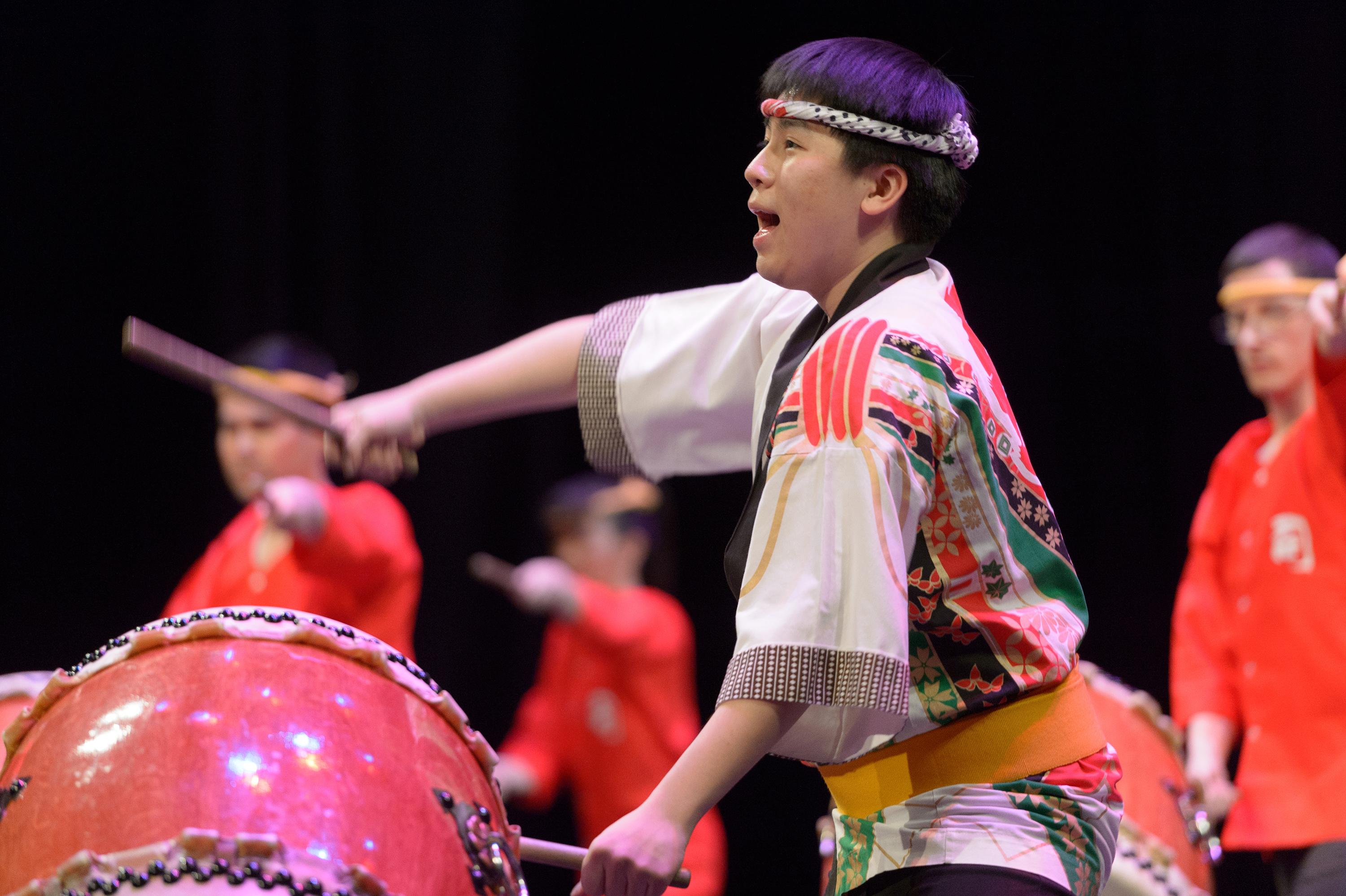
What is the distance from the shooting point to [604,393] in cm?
162

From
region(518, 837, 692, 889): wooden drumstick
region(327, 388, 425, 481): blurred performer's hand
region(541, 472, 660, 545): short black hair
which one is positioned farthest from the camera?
region(541, 472, 660, 545): short black hair

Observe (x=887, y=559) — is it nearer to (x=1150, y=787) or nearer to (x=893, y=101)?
(x=893, y=101)

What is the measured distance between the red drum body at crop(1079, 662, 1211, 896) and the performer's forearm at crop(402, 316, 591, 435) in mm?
1172

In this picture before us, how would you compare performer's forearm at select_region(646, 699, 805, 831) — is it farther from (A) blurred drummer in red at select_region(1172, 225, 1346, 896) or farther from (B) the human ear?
(A) blurred drummer in red at select_region(1172, 225, 1346, 896)

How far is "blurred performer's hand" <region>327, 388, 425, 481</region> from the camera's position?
157cm

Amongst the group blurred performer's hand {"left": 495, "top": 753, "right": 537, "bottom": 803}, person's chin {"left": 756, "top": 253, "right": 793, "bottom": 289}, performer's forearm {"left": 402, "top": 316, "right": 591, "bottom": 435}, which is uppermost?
person's chin {"left": 756, "top": 253, "right": 793, "bottom": 289}

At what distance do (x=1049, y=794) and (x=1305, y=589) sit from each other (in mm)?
1717

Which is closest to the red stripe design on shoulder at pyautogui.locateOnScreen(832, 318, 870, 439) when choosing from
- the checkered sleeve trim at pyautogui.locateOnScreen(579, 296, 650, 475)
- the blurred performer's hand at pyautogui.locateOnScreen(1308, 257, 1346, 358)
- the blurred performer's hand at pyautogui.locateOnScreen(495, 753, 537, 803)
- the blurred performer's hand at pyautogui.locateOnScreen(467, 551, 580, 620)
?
the checkered sleeve trim at pyautogui.locateOnScreen(579, 296, 650, 475)

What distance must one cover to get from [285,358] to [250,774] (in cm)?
254

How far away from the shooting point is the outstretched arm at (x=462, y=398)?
1.57 meters

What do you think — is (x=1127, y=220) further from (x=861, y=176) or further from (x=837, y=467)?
(x=837, y=467)

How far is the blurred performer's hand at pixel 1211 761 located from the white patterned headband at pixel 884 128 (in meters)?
1.67

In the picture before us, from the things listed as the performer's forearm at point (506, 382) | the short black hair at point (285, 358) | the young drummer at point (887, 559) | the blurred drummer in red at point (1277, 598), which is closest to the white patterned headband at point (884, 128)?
the young drummer at point (887, 559)

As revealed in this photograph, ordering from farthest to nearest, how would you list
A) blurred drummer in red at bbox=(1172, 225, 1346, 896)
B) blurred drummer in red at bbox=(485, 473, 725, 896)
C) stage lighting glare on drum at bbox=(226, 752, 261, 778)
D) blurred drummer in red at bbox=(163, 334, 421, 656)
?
blurred drummer in red at bbox=(485, 473, 725, 896), blurred drummer in red at bbox=(163, 334, 421, 656), blurred drummer in red at bbox=(1172, 225, 1346, 896), stage lighting glare on drum at bbox=(226, 752, 261, 778)
